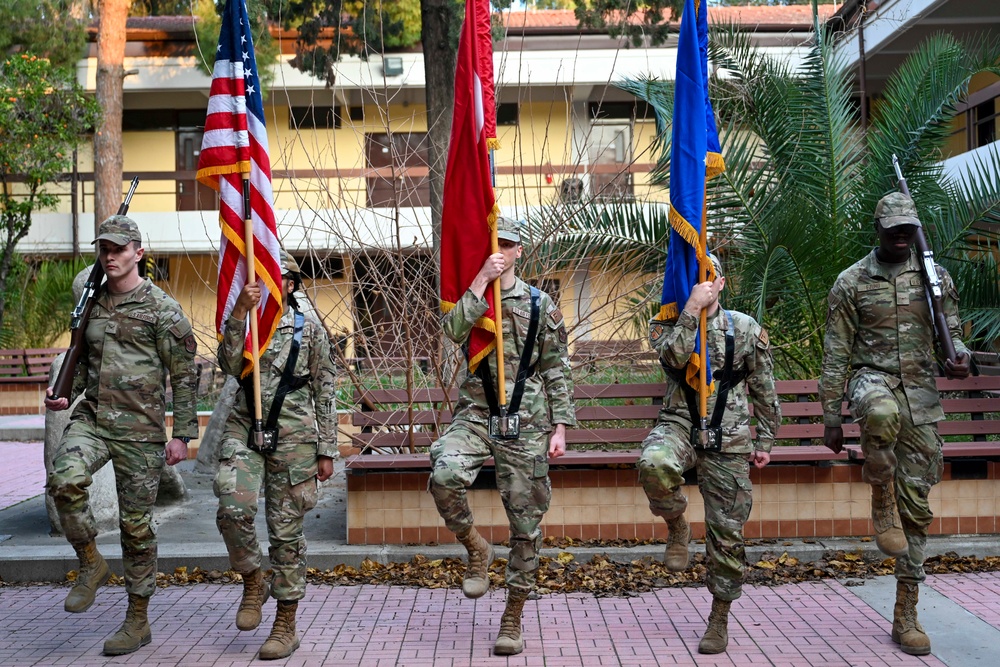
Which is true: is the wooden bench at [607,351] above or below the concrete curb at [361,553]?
above

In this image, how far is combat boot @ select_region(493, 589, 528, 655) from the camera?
18.6 ft

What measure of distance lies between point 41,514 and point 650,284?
6.07 m

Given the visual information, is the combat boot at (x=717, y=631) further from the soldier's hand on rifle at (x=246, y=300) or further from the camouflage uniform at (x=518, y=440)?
the soldier's hand on rifle at (x=246, y=300)

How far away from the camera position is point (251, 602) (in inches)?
229

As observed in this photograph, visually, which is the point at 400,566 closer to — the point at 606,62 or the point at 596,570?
the point at 596,570

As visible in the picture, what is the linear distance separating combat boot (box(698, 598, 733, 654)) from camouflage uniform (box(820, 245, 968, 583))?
38.7 inches

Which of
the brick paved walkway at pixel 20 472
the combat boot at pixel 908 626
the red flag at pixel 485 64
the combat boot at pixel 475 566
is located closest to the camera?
the combat boot at pixel 908 626

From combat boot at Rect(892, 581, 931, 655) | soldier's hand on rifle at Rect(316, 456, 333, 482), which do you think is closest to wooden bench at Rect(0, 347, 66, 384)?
soldier's hand on rifle at Rect(316, 456, 333, 482)

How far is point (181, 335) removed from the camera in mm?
6000

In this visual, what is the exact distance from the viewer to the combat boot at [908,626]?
18.1ft

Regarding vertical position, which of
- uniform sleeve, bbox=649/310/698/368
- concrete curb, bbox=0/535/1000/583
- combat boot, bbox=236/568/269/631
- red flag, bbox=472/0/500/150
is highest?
red flag, bbox=472/0/500/150

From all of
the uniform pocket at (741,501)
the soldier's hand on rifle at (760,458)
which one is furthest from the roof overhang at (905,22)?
the uniform pocket at (741,501)

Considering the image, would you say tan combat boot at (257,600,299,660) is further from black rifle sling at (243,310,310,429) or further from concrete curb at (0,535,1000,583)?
concrete curb at (0,535,1000,583)

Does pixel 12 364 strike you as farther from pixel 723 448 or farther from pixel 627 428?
pixel 723 448
